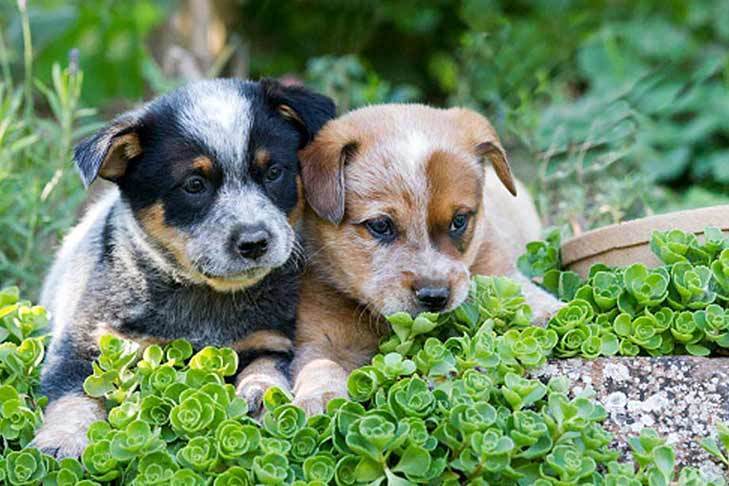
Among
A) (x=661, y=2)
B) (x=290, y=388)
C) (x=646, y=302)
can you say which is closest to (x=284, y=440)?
(x=290, y=388)

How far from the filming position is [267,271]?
13.1 ft

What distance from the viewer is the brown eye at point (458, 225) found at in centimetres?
419

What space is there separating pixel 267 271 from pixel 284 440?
792mm

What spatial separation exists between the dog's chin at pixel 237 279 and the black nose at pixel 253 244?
7 centimetres

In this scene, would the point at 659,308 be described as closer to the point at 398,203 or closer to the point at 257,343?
the point at 398,203

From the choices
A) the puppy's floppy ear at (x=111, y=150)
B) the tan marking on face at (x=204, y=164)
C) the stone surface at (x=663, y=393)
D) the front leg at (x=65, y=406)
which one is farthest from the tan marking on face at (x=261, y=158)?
the stone surface at (x=663, y=393)

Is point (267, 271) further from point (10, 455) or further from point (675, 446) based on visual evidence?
point (675, 446)

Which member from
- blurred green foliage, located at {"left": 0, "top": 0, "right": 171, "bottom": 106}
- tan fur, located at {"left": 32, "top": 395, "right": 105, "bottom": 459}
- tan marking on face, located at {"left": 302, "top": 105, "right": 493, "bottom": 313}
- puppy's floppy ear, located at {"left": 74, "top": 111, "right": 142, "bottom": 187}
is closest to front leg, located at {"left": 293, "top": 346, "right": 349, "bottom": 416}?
tan marking on face, located at {"left": 302, "top": 105, "right": 493, "bottom": 313}

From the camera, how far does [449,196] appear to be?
413 centimetres

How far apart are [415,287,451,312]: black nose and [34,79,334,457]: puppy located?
495 mm

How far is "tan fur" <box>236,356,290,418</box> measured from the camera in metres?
3.79

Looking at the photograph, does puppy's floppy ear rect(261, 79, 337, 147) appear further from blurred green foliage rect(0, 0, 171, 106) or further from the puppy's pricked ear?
blurred green foliage rect(0, 0, 171, 106)

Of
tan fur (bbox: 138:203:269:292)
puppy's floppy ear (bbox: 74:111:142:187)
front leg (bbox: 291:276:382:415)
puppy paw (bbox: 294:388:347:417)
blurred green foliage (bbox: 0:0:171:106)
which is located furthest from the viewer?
blurred green foliage (bbox: 0:0:171:106)

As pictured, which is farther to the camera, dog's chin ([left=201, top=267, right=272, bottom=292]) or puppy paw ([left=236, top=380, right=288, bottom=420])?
dog's chin ([left=201, top=267, right=272, bottom=292])
